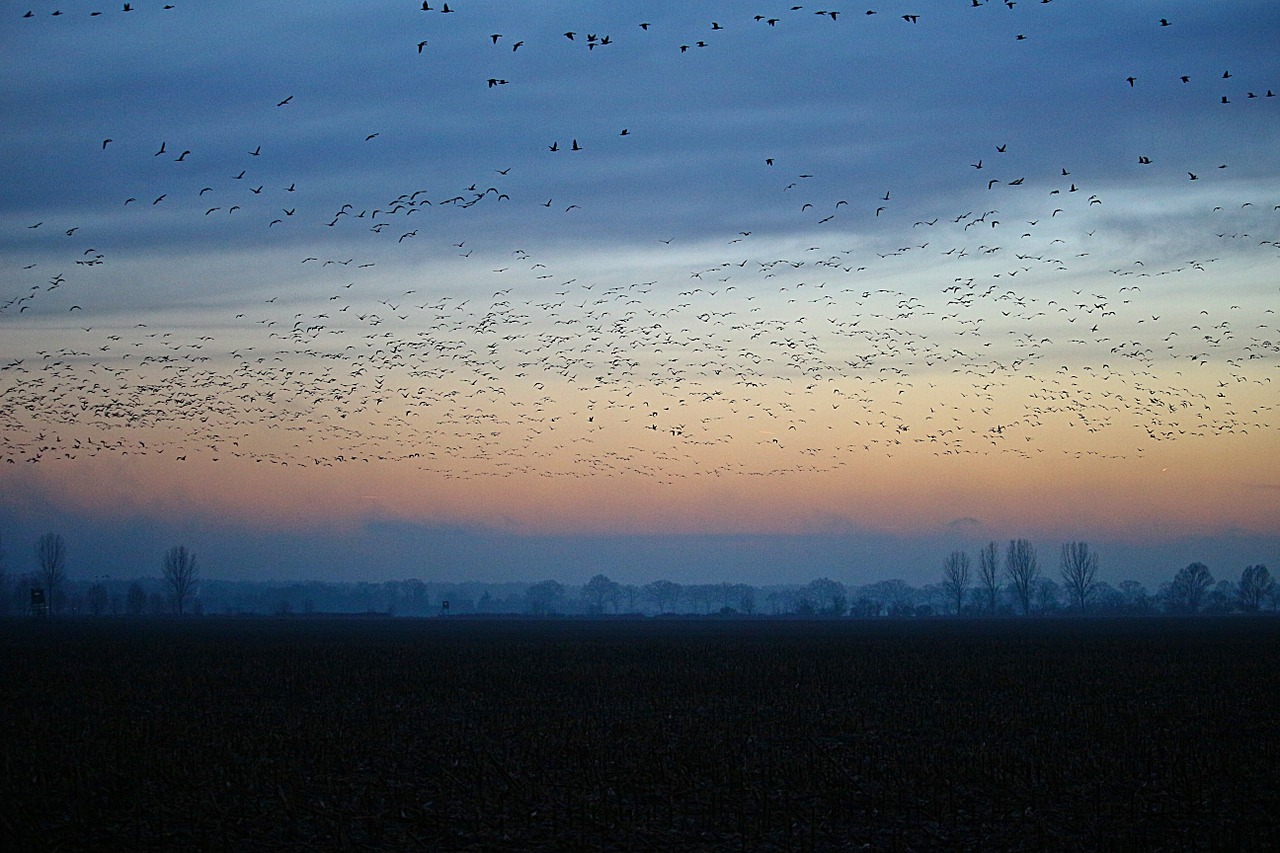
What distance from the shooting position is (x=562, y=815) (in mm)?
16953

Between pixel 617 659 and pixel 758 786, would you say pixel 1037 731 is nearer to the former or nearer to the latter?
pixel 758 786

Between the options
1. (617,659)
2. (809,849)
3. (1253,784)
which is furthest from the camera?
(617,659)

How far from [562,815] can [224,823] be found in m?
4.98

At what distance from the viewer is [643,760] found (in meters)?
21.3

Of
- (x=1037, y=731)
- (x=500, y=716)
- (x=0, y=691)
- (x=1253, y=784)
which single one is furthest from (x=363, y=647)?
(x=1253, y=784)

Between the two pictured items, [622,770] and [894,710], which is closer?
[622,770]

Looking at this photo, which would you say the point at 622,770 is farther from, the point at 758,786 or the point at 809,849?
the point at 809,849

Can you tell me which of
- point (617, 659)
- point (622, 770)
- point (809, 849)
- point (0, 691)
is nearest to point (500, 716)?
point (622, 770)

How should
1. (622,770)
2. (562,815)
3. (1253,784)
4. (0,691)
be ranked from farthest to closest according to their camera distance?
(0,691) → (622,770) → (1253,784) → (562,815)

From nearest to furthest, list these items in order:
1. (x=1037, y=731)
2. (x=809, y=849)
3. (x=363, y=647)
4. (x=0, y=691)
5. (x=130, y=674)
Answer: (x=809, y=849), (x=1037, y=731), (x=0, y=691), (x=130, y=674), (x=363, y=647)

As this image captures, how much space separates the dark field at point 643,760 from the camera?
1591cm

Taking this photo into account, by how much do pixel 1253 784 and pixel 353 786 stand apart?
15797mm

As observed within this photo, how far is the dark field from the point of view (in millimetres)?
15906

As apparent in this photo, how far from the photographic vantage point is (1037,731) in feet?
83.3
